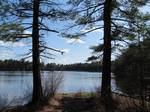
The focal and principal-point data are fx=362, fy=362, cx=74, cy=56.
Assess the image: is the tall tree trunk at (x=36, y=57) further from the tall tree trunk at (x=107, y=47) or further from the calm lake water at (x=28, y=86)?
the tall tree trunk at (x=107, y=47)

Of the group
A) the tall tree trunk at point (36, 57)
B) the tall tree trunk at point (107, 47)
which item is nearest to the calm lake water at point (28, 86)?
the tall tree trunk at point (107, 47)

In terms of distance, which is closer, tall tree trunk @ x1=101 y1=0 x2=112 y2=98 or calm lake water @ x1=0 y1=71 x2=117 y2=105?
tall tree trunk @ x1=101 y1=0 x2=112 y2=98

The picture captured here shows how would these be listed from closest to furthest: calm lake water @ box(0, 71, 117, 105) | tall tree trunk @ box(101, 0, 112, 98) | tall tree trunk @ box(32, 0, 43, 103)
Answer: tall tree trunk @ box(32, 0, 43, 103)
tall tree trunk @ box(101, 0, 112, 98)
calm lake water @ box(0, 71, 117, 105)

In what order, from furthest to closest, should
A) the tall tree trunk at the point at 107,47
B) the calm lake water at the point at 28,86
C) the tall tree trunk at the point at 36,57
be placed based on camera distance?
the calm lake water at the point at 28,86 < the tall tree trunk at the point at 107,47 < the tall tree trunk at the point at 36,57

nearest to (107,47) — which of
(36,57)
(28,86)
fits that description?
(36,57)

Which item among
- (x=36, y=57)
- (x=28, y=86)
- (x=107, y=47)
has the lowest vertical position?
(x=28, y=86)

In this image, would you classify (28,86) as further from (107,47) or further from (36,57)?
(107,47)

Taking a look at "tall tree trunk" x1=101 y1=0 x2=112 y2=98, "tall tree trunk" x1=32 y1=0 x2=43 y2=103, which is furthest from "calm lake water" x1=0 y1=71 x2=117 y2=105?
"tall tree trunk" x1=32 y1=0 x2=43 y2=103

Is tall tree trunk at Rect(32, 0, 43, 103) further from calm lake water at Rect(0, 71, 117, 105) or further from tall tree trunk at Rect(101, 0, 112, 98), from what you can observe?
tall tree trunk at Rect(101, 0, 112, 98)

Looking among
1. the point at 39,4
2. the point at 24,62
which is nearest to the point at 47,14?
the point at 39,4

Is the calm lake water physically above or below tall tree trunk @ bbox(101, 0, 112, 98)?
below


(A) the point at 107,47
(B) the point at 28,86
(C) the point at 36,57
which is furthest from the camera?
(B) the point at 28,86

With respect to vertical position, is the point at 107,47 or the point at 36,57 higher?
the point at 107,47

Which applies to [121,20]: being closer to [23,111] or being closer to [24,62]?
[24,62]
